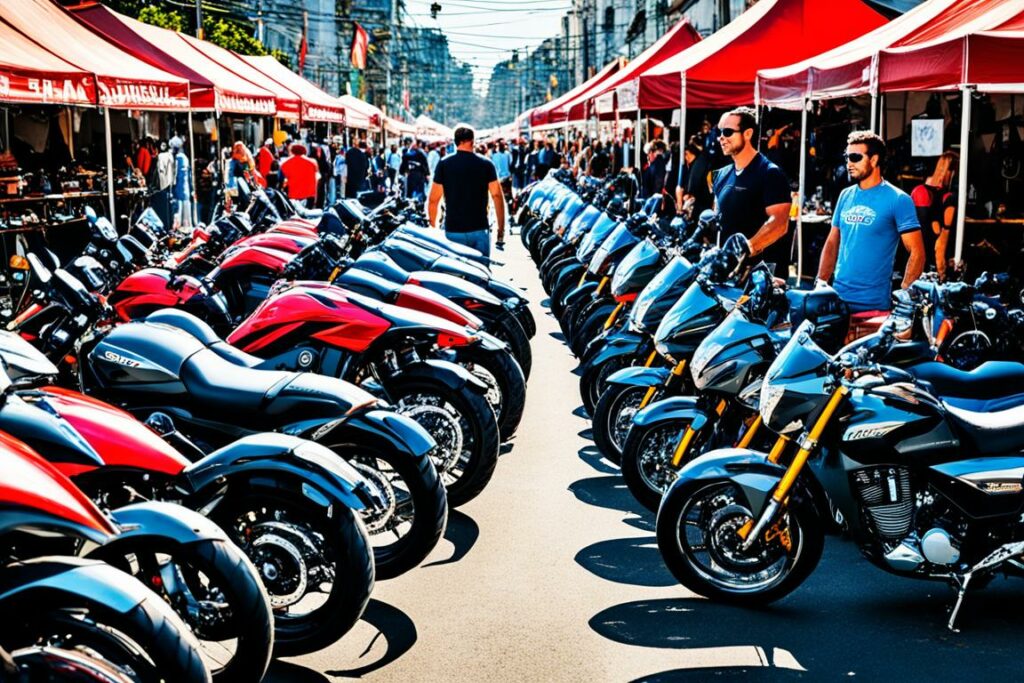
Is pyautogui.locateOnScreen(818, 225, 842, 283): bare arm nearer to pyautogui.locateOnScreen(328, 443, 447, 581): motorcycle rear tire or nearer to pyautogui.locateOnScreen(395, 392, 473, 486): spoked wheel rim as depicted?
pyautogui.locateOnScreen(395, 392, 473, 486): spoked wheel rim

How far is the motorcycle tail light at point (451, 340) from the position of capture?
22.5ft

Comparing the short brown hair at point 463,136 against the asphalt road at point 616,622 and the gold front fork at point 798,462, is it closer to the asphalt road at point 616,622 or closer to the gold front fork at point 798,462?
the asphalt road at point 616,622

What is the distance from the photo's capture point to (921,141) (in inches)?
465

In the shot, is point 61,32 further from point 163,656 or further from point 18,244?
point 163,656

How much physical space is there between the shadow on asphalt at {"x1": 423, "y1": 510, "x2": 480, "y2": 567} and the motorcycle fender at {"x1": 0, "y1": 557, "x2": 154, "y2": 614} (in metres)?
2.89

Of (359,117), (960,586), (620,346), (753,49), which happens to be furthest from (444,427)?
(359,117)

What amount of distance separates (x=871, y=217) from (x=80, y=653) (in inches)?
204

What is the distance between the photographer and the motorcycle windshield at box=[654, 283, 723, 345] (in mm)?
6648

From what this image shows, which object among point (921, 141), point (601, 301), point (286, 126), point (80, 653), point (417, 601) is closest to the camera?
point (80, 653)

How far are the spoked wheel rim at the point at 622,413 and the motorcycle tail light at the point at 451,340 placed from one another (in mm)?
997

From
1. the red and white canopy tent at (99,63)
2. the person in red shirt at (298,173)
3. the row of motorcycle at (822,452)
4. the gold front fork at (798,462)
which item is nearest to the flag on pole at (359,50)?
the person in red shirt at (298,173)

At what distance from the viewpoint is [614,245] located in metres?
9.88

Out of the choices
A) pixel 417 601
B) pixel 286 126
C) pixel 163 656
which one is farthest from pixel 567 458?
pixel 286 126

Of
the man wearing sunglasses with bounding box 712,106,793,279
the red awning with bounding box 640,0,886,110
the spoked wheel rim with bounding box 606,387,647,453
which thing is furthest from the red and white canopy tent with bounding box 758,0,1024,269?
the spoked wheel rim with bounding box 606,387,647,453
